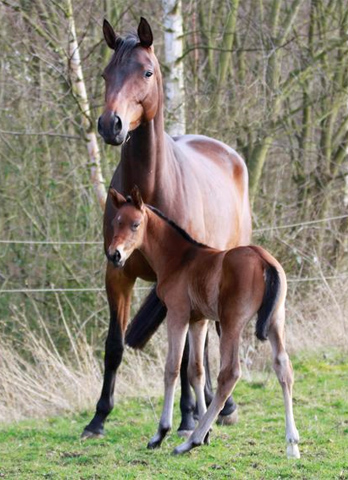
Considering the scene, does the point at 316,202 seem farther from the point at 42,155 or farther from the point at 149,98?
the point at 149,98

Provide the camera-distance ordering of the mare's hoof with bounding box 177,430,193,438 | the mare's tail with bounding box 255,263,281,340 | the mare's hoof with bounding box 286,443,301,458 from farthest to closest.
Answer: the mare's hoof with bounding box 177,430,193,438 → the mare's hoof with bounding box 286,443,301,458 → the mare's tail with bounding box 255,263,281,340

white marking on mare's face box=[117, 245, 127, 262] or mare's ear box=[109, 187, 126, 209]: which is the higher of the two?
mare's ear box=[109, 187, 126, 209]

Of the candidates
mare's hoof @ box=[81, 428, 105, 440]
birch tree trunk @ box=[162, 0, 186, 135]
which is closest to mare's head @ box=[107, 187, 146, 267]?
mare's hoof @ box=[81, 428, 105, 440]

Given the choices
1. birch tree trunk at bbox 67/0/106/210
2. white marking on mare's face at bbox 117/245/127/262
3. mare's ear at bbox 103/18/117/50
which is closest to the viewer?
white marking on mare's face at bbox 117/245/127/262

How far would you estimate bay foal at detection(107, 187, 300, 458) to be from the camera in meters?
4.66

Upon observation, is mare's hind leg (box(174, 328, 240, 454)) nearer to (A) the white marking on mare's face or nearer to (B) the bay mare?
(A) the white marking on mare's face

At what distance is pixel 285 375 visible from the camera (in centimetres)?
479

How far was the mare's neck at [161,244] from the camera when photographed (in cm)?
523

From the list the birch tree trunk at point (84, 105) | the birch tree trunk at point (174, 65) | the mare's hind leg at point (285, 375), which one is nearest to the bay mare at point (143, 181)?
the mare's hind leg at point (285, 375)

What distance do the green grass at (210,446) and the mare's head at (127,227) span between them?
1133 millimetres

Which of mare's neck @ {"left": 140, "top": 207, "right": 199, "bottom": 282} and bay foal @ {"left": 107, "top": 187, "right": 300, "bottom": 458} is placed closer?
bay foal @ {"left": 107, "top": 187, "right": 300, "bottom": 458}

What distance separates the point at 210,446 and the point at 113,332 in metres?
1.25

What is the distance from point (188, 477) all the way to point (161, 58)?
335 inches

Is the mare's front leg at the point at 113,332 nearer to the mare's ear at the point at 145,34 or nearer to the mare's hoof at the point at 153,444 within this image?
the mare's hoof at the point at 153,444
